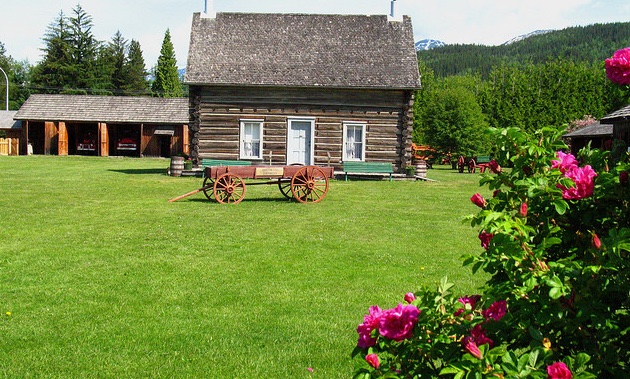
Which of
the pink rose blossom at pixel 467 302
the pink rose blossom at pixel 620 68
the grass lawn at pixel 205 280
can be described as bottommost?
the grass lawn at pixel 205 280

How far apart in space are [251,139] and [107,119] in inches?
864

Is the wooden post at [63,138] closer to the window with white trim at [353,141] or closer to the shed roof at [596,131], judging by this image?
the window with white trim at [353,141]

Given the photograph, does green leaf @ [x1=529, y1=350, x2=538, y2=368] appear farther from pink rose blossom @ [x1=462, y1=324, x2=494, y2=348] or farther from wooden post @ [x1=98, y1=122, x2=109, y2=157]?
wooden post @ [x1=98, y1=122, x2=109, y2=157]

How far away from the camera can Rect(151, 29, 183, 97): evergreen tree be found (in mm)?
74750

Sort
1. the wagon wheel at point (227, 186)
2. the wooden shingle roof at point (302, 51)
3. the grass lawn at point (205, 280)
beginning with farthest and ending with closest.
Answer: the wooden shingle roof at point (302, 51) < the wagon wheel at point (227, 186) < the grass lawn at point (205, 280)

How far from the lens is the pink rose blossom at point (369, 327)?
2.74 metres

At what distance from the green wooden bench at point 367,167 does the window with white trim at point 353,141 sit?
105 centimetres

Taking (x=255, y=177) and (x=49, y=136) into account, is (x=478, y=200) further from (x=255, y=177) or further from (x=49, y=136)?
(x=49, y=136)

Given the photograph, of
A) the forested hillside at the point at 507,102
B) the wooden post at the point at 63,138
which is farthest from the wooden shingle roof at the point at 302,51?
the wooden post at the point at 63,138

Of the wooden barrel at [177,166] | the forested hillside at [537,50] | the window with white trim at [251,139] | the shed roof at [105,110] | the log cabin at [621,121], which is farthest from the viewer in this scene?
the forested hillside at [537,50]

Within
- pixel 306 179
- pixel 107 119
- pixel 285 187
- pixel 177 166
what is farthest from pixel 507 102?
pixel 306 179

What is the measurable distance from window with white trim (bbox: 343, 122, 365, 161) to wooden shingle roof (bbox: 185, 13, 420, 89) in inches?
64.6

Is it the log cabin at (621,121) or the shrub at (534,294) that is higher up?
the log cabin at (621,121)

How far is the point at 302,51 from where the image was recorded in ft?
89.0
